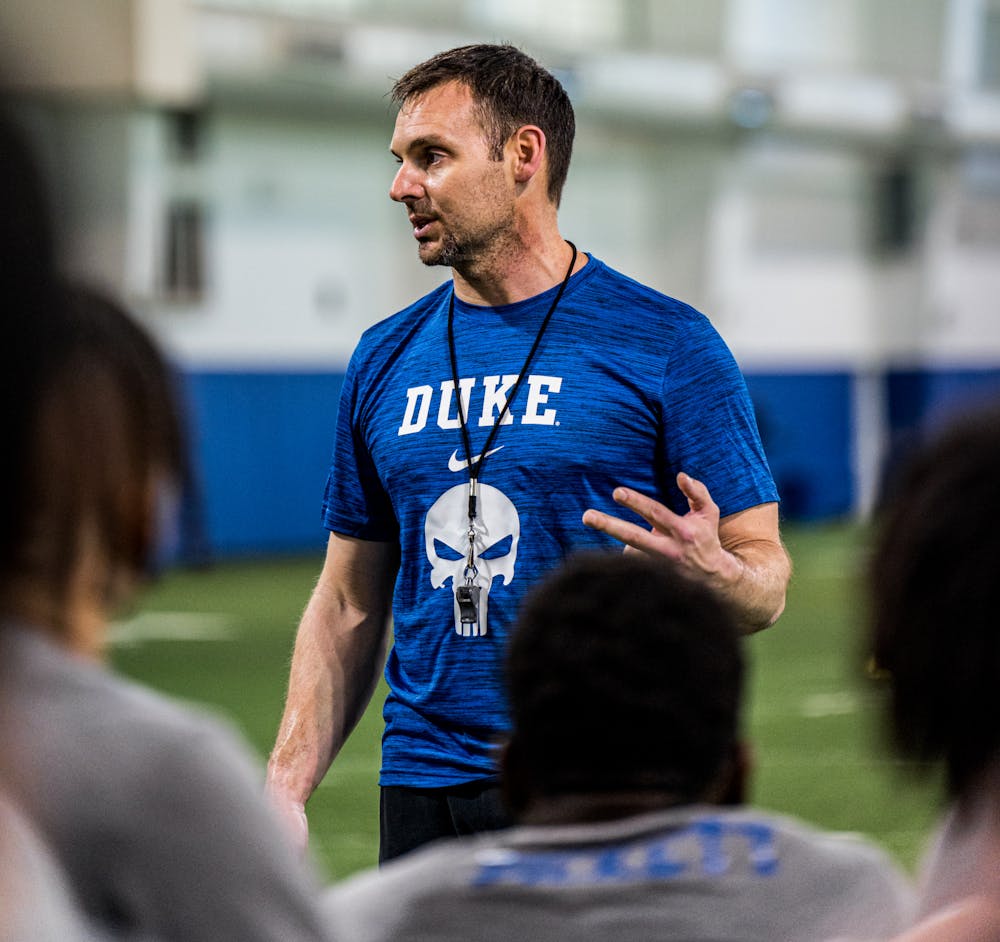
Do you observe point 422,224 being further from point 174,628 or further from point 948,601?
point 174,628

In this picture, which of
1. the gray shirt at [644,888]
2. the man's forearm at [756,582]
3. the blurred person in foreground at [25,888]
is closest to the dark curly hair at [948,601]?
the gray shirt at [644,888]

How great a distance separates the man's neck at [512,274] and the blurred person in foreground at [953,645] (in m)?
1.89

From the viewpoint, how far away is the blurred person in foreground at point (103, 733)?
1404mm

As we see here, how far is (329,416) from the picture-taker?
19078 mm

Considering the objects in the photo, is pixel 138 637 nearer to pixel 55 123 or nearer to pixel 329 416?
pixel 329 416

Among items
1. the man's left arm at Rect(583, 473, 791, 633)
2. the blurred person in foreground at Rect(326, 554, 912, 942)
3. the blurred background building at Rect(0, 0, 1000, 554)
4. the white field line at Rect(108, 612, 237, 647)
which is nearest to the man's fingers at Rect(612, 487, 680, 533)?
the man's left arm at Rect(583, 473, 791, 633)

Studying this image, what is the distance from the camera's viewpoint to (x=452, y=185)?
3.47 m

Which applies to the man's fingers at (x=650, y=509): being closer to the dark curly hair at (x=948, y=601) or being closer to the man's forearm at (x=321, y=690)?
the man's forearm at (x=321, y=690)

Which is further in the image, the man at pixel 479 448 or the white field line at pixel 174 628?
the white field line at pixel 174 628

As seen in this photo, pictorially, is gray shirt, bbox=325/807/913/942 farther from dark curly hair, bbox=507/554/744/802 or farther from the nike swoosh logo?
the nike swoosh logo

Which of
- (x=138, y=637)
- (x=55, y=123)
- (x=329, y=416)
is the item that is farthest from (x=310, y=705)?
(x=329, y=416)

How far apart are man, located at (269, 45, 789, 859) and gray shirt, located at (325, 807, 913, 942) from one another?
1348mm

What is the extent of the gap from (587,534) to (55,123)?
196 cm

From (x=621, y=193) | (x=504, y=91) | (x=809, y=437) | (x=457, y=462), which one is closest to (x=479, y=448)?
(x=457, y=462)
